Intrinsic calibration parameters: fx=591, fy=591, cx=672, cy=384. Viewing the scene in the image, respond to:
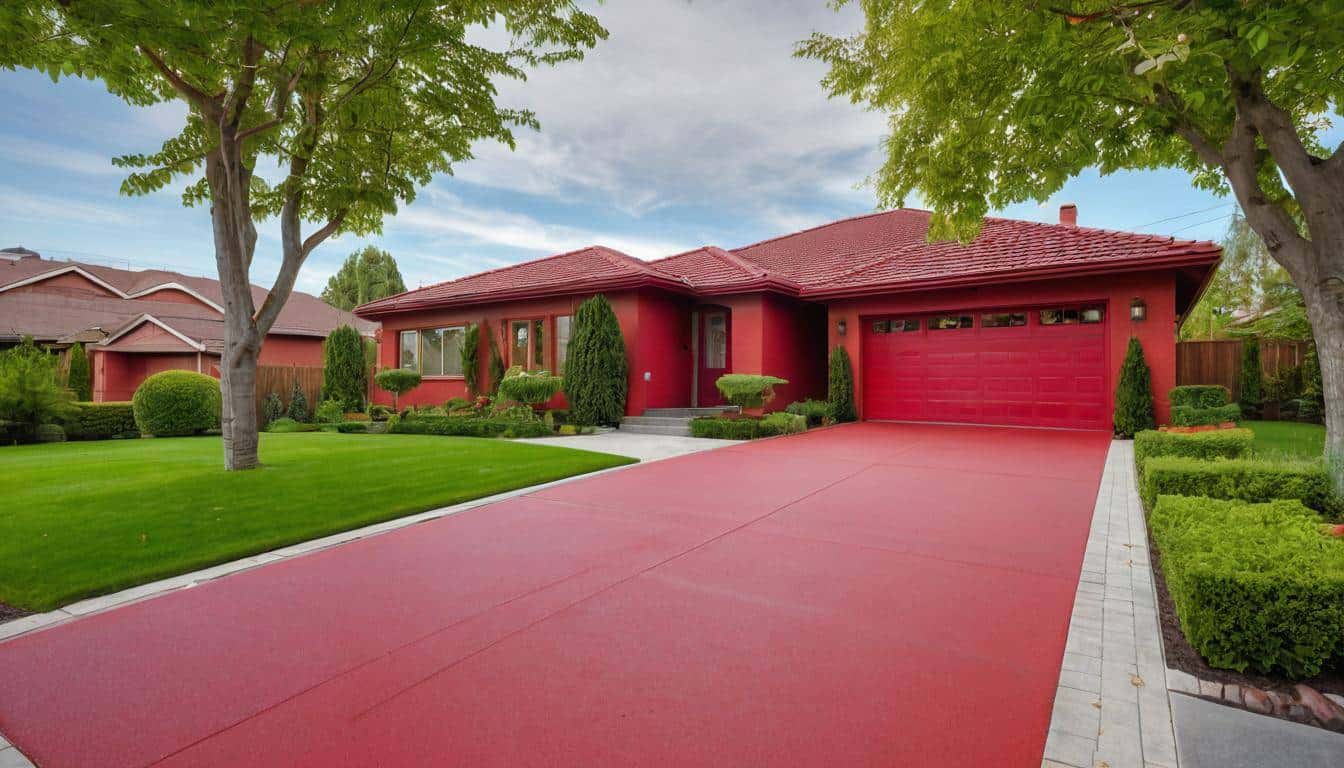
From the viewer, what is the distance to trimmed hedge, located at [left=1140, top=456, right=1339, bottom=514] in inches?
161

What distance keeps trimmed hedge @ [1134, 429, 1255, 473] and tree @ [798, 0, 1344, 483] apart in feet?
3.48

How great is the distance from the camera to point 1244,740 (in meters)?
1.95

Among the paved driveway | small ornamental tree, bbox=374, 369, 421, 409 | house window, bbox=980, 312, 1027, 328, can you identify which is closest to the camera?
the paved driveway

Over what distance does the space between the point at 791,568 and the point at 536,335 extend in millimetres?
11785

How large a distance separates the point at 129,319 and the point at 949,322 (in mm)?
28388

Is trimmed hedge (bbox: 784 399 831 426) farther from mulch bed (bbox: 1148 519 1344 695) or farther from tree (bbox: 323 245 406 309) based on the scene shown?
tree (bbox: 323 245 406 309)

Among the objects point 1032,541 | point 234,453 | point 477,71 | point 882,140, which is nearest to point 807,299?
point 882,140

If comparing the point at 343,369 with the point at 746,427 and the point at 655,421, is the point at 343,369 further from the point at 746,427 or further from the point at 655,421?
the point at 746,427

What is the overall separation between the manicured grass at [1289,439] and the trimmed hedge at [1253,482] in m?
1.91

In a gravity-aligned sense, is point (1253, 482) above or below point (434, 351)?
below

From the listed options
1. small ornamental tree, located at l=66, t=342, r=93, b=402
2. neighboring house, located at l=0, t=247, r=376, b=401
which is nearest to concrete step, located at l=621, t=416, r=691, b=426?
neighboring house, located at l=0, t=247, r=376, b=401

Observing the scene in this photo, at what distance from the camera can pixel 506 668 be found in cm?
244

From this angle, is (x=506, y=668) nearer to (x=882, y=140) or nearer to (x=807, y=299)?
(x=882, y=140)

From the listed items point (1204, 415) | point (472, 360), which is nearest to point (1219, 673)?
point (1204, 415)
